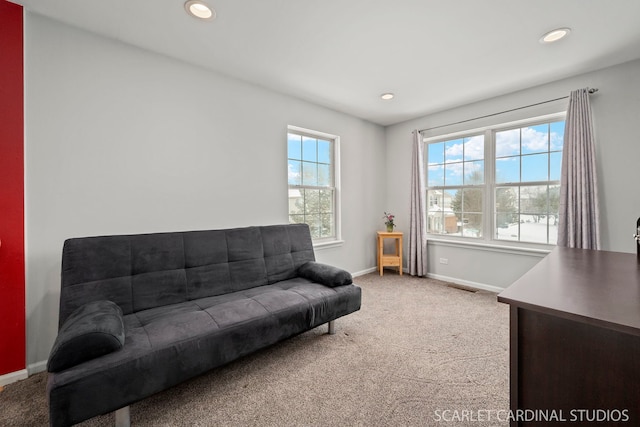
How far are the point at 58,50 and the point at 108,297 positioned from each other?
1855 mm

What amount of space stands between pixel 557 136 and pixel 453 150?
1.19 meters

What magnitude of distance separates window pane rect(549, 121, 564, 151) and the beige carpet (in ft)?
7.07

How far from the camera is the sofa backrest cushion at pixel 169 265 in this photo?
1.81 meters

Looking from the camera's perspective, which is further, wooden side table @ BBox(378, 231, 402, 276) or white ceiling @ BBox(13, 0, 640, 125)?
wooden side table @ BBox(378, 231, 402, 276)

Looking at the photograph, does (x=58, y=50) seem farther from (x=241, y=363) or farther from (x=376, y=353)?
(x=376, y=353)

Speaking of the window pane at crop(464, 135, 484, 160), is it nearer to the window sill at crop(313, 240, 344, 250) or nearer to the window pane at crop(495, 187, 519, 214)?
the window pane at crop(495, 187, 519, 214)

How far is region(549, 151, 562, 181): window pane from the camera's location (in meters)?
3.15

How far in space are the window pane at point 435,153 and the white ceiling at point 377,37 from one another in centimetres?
115

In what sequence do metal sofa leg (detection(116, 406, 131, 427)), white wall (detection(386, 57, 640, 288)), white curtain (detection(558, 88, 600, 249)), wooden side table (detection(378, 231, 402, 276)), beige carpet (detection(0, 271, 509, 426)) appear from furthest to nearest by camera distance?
wooden side table (detection(378, 231, 402, 276)) < white curtain (detection(558, 88, 600, 249)) < white wall (detection(386, 57, 640, 288)) < beige carpet (detection(0, 271, 509, 426)) < metal sofa leg (detection(116, 406, 131, 427))

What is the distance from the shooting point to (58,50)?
1.99 meters

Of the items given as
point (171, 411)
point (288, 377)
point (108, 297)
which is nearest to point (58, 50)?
point (108, 297)

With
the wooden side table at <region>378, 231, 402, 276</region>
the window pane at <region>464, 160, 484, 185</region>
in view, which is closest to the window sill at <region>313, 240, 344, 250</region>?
the wooden side table at <region>378, 231, 402, 276</region>

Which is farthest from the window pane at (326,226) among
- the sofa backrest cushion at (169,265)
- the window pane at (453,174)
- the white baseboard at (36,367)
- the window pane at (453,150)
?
the white baseboard at (36,367)

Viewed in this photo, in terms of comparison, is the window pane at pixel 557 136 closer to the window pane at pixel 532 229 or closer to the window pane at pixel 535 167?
the window pane at pixel 535 167
